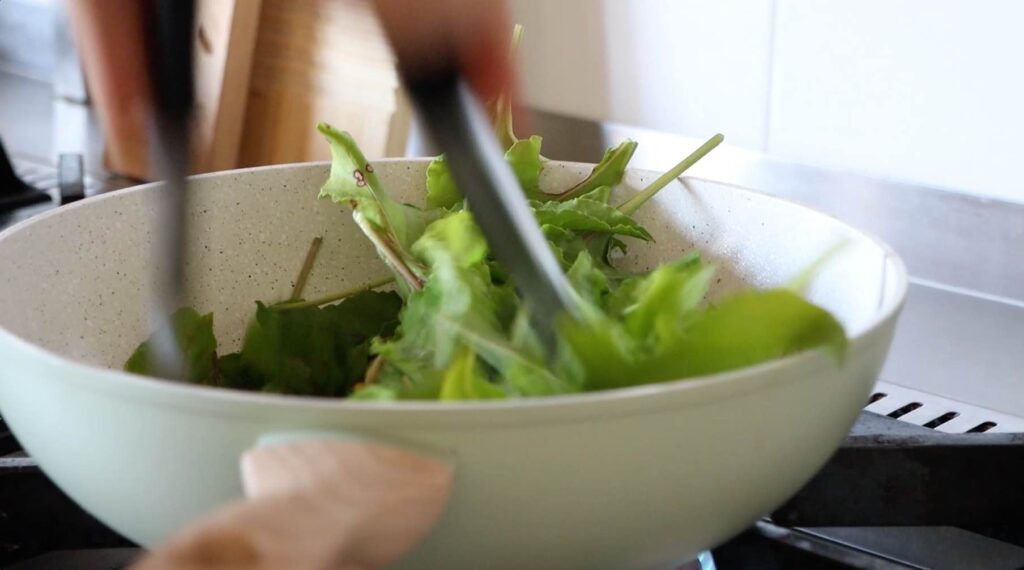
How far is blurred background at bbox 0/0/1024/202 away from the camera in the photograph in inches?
25.4

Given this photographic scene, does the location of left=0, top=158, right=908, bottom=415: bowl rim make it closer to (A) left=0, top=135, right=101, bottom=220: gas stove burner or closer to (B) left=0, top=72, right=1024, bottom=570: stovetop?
(B) left=0, top=72, right=1024, bottom=570: stovetop

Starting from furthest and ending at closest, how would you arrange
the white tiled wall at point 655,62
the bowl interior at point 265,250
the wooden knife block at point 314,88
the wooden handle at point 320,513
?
the wooden knife block at point 314,88, the white tiled wall at point 655,62, the bowl interior at point 265,250, the wooden handle at point 320,513

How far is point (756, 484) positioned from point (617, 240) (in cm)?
19

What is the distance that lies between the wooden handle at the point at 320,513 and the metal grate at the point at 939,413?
1.13ft

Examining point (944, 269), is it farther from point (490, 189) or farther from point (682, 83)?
point (490, 189)

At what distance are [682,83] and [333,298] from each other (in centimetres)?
37

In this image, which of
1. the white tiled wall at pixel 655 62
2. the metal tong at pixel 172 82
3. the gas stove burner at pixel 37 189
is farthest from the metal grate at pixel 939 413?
the gas stove burner at pixel 37 189

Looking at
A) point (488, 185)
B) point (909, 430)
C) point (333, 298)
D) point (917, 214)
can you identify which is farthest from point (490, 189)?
point (917, 214)

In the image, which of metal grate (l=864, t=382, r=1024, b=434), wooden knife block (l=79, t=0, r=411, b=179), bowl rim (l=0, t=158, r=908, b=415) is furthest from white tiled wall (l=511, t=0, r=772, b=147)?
bowl rim (l=0, t=158, r=908, b=415)

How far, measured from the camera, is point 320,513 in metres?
0.24

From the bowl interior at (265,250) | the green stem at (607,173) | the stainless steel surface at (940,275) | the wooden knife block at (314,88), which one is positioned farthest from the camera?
the wooden knife block at (314,88)

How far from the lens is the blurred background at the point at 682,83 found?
2.11 ft

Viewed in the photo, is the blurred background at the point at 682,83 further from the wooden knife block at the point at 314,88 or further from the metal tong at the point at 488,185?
the metal tong at the point at 488,185

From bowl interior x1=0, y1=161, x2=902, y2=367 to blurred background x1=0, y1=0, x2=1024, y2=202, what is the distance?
0.10 m
